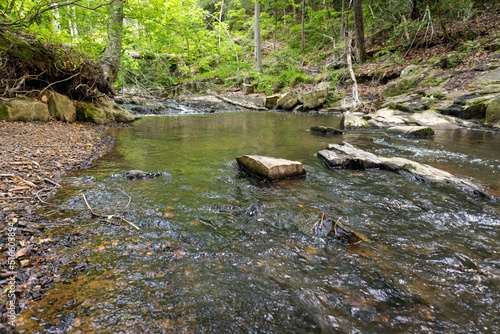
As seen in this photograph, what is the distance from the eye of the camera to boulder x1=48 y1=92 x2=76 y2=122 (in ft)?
27.3

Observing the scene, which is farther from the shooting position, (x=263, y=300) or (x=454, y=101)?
(x=454, y=101)

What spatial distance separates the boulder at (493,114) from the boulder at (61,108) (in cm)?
1436

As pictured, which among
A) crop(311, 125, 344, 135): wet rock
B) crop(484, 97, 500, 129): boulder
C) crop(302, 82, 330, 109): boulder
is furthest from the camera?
crop(302, 82, 330, 109): boulder

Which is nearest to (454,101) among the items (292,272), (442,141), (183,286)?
(442,141)

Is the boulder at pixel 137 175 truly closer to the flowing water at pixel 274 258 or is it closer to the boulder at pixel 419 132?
the flowing water at pixel 274 258

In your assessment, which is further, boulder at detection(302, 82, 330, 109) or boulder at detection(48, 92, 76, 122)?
boulder at detection(302, 82, 330, 109)

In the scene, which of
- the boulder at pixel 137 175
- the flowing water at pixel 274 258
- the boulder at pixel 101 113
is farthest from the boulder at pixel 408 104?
the boulder at pixel 101 113

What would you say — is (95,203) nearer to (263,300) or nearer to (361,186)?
(263,300)

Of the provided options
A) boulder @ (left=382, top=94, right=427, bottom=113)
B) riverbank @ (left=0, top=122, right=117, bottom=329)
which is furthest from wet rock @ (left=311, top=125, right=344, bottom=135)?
riverbank @ (left=0, top=122, right=117, bottom=329)

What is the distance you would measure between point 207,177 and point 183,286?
2.75m

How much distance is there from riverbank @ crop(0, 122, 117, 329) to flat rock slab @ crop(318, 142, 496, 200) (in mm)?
4732

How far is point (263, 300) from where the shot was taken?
192 cm

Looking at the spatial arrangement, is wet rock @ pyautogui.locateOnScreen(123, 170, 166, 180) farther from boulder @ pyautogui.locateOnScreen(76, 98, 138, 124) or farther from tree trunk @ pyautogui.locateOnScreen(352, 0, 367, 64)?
tree trunk @ pyautogui.locateOnScreen(352, 0, 367, 64)

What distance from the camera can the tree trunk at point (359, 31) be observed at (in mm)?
15648
